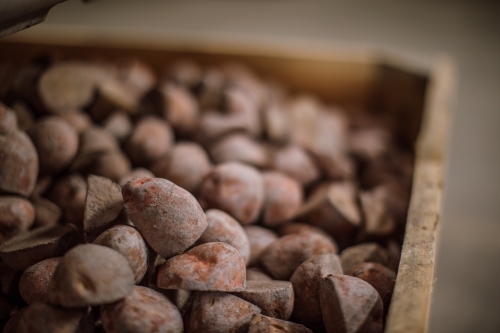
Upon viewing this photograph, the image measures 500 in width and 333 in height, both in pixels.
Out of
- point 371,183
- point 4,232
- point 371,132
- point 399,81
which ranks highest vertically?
point 399,81

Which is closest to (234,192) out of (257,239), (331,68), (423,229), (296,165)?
(257,239)

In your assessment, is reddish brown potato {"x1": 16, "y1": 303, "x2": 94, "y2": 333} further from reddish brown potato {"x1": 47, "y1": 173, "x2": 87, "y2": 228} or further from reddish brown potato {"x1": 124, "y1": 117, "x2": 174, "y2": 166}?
reddish brown potato {"x1": 124, "y1": 117, "x2": 174, "y2": 166}

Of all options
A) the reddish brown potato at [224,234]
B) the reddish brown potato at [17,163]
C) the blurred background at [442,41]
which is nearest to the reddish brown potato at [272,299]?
the reddish brown potato at [224,234]

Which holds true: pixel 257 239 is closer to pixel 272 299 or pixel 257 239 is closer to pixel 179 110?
pixel 272 299

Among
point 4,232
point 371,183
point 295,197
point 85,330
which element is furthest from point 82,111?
point 371,183

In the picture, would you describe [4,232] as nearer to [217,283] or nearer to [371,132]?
[217,283]

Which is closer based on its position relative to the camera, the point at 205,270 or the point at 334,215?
the point at 205,270
